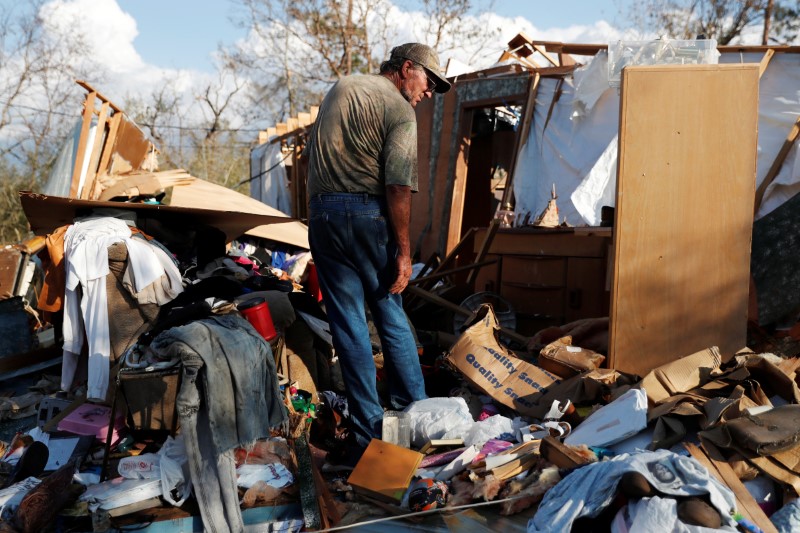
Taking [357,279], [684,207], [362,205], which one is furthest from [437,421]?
[684,207]

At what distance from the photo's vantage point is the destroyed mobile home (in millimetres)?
2549

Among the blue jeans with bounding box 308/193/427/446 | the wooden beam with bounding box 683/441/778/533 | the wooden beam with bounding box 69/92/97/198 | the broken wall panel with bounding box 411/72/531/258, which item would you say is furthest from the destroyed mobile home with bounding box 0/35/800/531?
the broken wall panel with bounding box 411/72/531/258

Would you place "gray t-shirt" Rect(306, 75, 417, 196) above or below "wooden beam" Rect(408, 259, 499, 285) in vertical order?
above

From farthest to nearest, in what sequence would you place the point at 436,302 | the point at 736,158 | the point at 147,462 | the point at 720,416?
the point at 436,302, the point at 736,158, the point at 147,462, the point at 720,416

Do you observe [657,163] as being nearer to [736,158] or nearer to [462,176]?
[736,158]

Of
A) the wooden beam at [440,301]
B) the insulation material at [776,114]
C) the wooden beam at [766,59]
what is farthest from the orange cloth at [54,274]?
the wooden beam at [766,59]

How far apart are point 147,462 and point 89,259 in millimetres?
1408

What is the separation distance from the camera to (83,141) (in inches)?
253

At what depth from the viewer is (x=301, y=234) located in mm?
8406

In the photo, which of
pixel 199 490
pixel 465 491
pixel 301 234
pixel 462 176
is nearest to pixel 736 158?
pixel 465 491

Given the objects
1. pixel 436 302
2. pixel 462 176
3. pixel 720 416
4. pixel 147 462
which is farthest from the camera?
pixel 462 176

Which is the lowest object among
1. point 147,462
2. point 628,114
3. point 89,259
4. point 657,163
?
point 147,462

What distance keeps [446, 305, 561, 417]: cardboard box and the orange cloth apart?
2.34 metres

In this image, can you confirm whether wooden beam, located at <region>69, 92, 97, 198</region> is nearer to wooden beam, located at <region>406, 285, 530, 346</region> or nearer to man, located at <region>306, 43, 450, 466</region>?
wooden beam, located at <region>406, 285, 530, 346</region>
